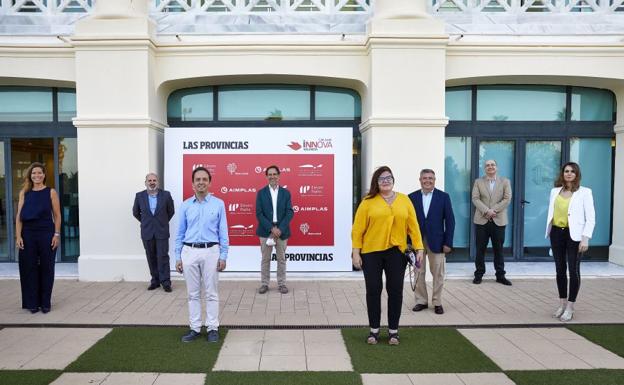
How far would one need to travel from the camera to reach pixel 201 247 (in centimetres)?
506

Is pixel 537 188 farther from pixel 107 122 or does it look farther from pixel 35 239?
pixel 35 239

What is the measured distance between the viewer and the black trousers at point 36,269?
6.27m

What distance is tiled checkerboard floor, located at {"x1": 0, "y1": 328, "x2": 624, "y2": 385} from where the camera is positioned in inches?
167

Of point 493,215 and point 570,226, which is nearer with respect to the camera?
point 570,226

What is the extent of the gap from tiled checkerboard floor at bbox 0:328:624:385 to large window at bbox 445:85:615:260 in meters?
4.22

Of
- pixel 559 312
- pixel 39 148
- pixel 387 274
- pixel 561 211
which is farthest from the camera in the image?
pixel 39 148

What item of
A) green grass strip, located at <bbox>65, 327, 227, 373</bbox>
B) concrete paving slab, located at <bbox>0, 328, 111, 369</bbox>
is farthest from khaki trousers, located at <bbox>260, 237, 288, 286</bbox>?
concrete paving slab, located at <bbox>0, 328, 111, 369</bbox>

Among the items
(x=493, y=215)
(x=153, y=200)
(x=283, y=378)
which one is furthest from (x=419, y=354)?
(x=153, y=200)

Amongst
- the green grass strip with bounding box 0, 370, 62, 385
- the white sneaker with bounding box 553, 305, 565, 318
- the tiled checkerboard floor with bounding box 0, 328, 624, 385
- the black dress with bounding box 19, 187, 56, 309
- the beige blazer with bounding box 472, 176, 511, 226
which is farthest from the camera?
the beige blazer with bounding box 472, 176, 511, 226

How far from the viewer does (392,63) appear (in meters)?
8.12

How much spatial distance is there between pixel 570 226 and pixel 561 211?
8.4 inches

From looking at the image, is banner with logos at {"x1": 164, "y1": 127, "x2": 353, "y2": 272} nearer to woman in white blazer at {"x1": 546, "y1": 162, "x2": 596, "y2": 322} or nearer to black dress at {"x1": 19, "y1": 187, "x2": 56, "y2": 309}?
black dress at {"x1": 19, "y1": 187, "x2": 56, "y2": 309}

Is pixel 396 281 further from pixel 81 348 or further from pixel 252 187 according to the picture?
pixel 252 187

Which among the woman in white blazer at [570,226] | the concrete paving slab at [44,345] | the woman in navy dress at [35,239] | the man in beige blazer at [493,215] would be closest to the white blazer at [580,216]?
the woman in white blazer at [570,226]
